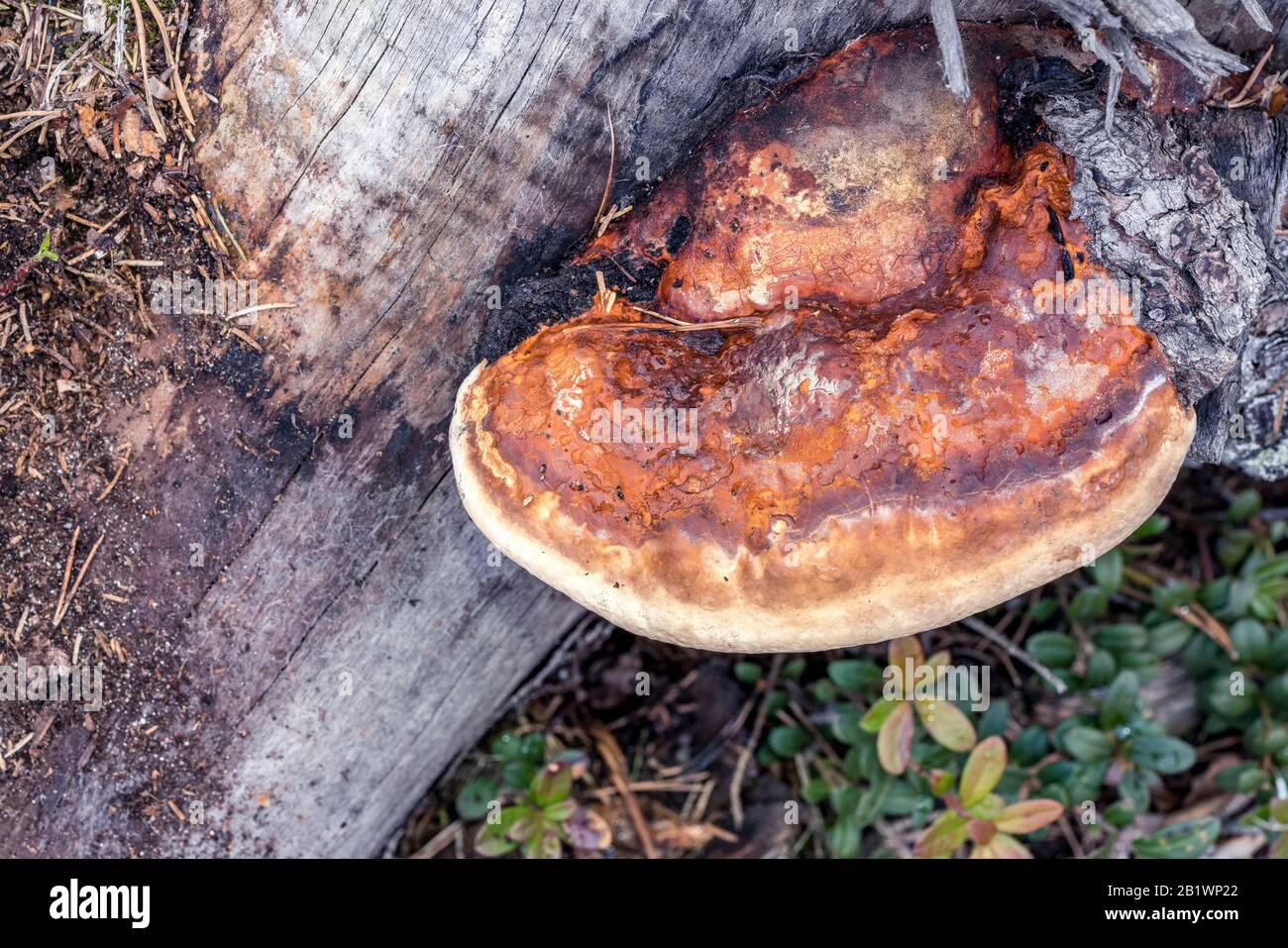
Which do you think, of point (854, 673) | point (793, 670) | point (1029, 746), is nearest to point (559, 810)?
point (793, 670)

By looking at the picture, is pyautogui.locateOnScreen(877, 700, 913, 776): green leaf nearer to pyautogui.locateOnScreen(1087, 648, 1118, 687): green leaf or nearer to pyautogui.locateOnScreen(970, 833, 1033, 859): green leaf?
pyautogui.locateOnScreen(970, 833, 1033, 859): green leaf

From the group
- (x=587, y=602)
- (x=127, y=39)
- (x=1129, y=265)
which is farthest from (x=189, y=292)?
(x=1129, y=265)

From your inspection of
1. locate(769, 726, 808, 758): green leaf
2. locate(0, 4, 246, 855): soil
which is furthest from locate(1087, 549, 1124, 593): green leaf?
locate(0, 4, 246, 855): soil

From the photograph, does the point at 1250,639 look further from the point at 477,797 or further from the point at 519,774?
the point at 477,797

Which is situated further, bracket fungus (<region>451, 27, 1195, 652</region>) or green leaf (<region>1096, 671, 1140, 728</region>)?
green leaf (<region>1096, 671, 1140, 728</region>)

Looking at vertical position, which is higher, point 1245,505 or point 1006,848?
point 1245,505

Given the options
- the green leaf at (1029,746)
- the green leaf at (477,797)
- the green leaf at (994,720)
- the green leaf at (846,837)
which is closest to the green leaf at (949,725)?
the green leaf at (994,720)
